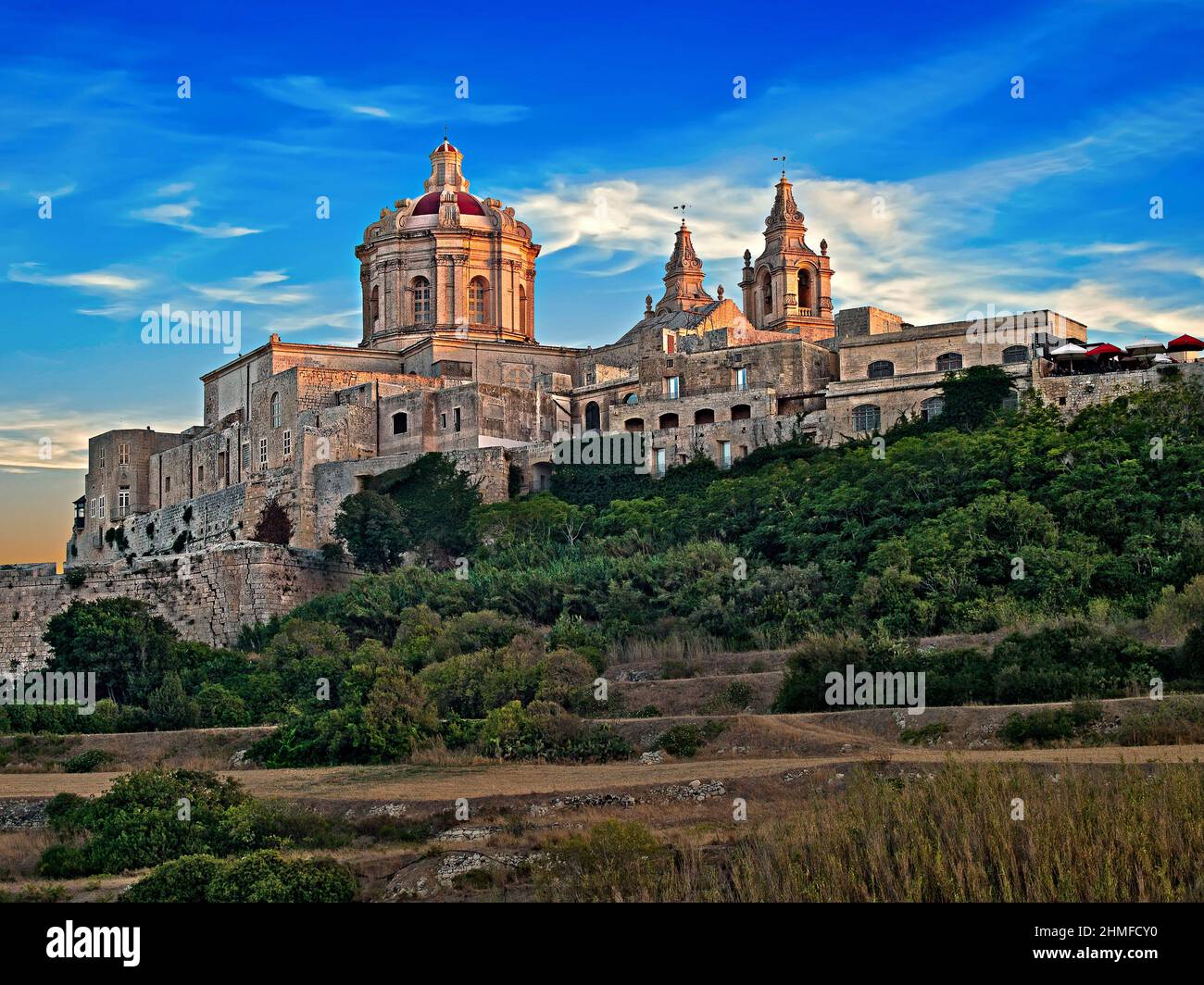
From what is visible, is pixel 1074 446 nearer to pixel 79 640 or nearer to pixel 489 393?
pixel 489 393

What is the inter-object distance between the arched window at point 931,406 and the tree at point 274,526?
1799 centimetres

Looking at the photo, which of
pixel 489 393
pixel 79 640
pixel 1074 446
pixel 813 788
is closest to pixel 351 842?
pixel 813 788

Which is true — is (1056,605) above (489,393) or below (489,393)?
below

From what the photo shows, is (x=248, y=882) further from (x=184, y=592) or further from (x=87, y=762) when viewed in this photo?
(x=184, y=592)

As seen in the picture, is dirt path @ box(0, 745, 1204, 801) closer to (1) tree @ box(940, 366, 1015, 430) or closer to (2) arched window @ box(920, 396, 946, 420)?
(1) tree @ box(940, 366, 1015, 430)

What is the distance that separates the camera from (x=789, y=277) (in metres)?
59.0

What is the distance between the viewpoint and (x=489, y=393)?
51031 mm

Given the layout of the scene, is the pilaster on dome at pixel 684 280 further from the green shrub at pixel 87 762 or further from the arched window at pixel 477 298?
the green shrub at pixel 87 762

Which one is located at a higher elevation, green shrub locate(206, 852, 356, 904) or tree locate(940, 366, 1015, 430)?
tree locate(940, 366, 1015, 430)

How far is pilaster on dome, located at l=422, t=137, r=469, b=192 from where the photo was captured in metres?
64.2

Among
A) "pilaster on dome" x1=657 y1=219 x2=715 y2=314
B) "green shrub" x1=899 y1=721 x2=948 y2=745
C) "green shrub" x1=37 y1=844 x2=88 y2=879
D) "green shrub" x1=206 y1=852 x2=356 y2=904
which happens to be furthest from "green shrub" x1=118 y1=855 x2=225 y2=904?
"pilaster on dome" x1=657 y1=219 x2=715 y2=314

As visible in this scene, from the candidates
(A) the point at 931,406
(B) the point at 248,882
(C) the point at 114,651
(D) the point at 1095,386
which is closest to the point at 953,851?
(B) the point at 248,882

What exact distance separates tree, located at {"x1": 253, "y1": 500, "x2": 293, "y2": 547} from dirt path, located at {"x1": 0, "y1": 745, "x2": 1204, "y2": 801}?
22.9 m
